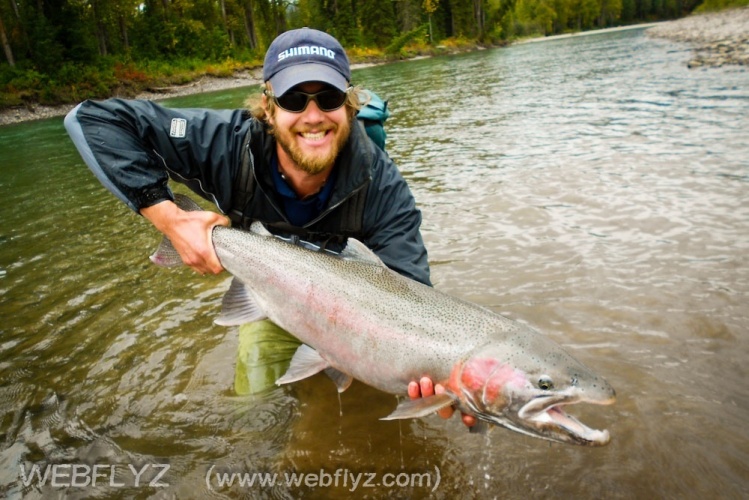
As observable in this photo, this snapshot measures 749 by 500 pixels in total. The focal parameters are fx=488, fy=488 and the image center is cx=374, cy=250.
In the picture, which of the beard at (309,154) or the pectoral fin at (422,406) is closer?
the pectoral fin at (422,406)

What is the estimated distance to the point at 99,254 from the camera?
5887 millimetres

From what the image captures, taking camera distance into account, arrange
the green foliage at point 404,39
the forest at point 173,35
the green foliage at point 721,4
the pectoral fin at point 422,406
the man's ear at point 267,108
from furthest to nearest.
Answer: the green foliage at point 721,4 < the green foliage at point 404,39 < the forest at point 173,35 < the man's ear at point 267,108 < the pectoral fin at point 422,406

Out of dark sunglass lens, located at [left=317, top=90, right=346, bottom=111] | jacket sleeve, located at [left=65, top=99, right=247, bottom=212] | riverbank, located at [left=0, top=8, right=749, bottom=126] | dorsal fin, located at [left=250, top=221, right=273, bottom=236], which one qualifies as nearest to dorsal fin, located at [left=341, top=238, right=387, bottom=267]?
dorsal fin, located at [left=250, top=221, right=273, bottom=236]

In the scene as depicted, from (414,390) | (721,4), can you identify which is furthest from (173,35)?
(721,4)

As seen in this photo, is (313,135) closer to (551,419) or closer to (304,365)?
(304,365)

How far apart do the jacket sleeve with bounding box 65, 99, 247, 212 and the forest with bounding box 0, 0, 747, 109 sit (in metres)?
26.4

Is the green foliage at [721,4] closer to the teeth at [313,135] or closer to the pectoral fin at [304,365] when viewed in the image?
the teeth at [313,135]

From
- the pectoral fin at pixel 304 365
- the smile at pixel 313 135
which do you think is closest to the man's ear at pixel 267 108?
the smile at pixel 313 135

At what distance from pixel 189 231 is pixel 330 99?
1.13 m

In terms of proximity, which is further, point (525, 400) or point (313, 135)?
point (313, 135)

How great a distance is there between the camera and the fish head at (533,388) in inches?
75.2

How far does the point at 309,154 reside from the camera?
9.63 ft

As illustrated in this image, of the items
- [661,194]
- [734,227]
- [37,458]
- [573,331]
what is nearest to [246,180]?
[37,458]

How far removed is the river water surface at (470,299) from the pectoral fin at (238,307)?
Answer: 0.69m
